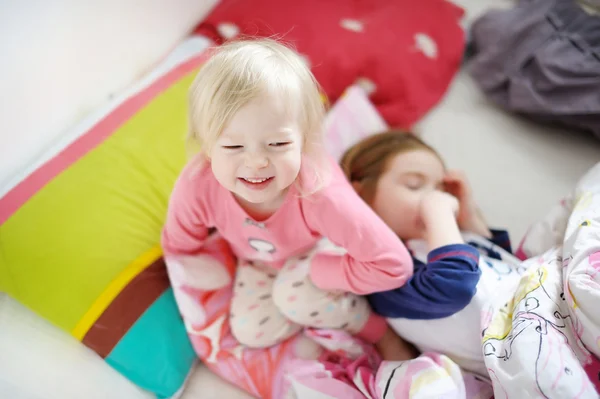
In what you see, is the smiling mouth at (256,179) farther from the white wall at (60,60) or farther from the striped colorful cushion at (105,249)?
the white wall at (60,60)

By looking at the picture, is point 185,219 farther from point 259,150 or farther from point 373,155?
point 373,155

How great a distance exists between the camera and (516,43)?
1342 mm

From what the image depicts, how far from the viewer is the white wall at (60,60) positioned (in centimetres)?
91

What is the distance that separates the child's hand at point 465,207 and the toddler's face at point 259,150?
17.7 inches

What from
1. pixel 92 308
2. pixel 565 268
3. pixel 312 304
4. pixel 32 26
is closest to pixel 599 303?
pixel 565 268

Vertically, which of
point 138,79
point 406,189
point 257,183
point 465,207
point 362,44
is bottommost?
point 465,207

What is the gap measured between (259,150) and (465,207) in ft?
1.79

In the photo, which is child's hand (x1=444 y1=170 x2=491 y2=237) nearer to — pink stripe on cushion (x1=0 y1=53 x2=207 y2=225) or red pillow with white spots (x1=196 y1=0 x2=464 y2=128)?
red pillow with white spots (x1=196 y1=0 x2=464 y2=128)

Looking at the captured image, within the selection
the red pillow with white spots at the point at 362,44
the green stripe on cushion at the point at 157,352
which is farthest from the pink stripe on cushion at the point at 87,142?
the green stripe on cushion at the point at 157,352

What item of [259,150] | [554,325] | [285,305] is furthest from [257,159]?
[554,325]

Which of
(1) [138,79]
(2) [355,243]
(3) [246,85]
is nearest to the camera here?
(3) [246,85]

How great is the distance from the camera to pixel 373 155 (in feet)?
3.40

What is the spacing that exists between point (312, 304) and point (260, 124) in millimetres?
370

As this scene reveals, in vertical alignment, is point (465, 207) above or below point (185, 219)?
below
